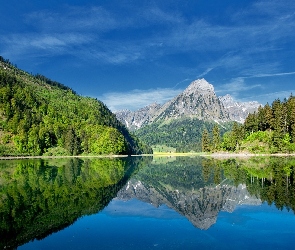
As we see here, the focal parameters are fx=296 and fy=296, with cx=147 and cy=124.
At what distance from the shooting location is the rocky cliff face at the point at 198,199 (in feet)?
83.9

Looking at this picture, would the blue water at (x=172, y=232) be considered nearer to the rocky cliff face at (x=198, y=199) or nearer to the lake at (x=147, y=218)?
the lake at (x=147, y=218)

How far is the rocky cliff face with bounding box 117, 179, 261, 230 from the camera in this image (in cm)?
2558

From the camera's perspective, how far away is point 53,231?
2083 centimetres

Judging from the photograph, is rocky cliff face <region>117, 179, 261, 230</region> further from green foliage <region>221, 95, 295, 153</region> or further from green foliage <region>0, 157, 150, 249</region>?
green foliage <region>221, 95, 295, 153</region>


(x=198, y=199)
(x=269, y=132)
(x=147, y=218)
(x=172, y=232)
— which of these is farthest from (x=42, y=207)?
(x=269, y=132)

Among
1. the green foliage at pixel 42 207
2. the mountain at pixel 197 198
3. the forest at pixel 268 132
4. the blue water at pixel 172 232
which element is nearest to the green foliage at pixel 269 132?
the forest at pixel 268 132

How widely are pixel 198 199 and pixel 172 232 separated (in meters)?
11.9

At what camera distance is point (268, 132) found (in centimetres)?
14725

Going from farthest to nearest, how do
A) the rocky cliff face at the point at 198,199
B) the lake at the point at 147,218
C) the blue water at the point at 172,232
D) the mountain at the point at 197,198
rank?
the mountain at the point at 197,198 → the rocky cliff face at the point at 198,199 → the lake at the point at 147,218 → the blue water at the point at 172,232

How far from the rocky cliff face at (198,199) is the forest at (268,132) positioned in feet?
332

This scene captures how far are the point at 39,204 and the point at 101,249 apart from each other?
1349 cm

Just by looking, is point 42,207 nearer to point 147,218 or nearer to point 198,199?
point 147,218

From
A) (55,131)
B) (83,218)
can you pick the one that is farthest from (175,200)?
(55,131)

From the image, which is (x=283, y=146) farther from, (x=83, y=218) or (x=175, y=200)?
(x=83, y=218)
